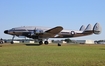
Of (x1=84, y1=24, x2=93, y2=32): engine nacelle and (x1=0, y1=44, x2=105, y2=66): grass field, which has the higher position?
(x1=84, y1=24, x2=93, y2=32): engine nacelle

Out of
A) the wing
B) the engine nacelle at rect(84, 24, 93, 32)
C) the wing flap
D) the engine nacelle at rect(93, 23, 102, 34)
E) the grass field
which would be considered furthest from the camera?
the engine nacelle at rect(84, 24, 93, 32)

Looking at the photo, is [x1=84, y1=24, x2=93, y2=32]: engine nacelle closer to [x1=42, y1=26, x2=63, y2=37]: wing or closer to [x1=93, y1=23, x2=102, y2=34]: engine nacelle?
[x1=93, y1=23, x2=102, y2=34]: engine nacelle

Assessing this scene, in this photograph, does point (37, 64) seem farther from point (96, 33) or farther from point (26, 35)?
point (96, 33)

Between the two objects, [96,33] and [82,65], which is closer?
[82,65]

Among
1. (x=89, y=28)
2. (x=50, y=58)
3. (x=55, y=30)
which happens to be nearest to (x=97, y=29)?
(x=89, y=28)

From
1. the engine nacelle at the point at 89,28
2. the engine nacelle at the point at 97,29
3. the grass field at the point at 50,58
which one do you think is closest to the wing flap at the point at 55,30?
the engine nacelle at the point at 89,28

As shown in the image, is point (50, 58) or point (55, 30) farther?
point (55, 30)

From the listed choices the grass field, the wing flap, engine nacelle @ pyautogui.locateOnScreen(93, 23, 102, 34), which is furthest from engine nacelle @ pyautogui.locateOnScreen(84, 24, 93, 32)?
the grass field

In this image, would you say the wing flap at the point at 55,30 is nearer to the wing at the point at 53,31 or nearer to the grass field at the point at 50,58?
the wing at the point at 53,31

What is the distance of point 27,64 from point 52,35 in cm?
5287

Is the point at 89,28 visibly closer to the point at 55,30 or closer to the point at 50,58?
the point at 55,30

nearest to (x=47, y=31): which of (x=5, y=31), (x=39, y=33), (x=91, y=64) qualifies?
(x=39, y=33)

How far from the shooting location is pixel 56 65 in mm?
17594

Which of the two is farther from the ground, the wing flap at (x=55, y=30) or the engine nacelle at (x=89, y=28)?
the engine nacelle at (x=89, y=28)
